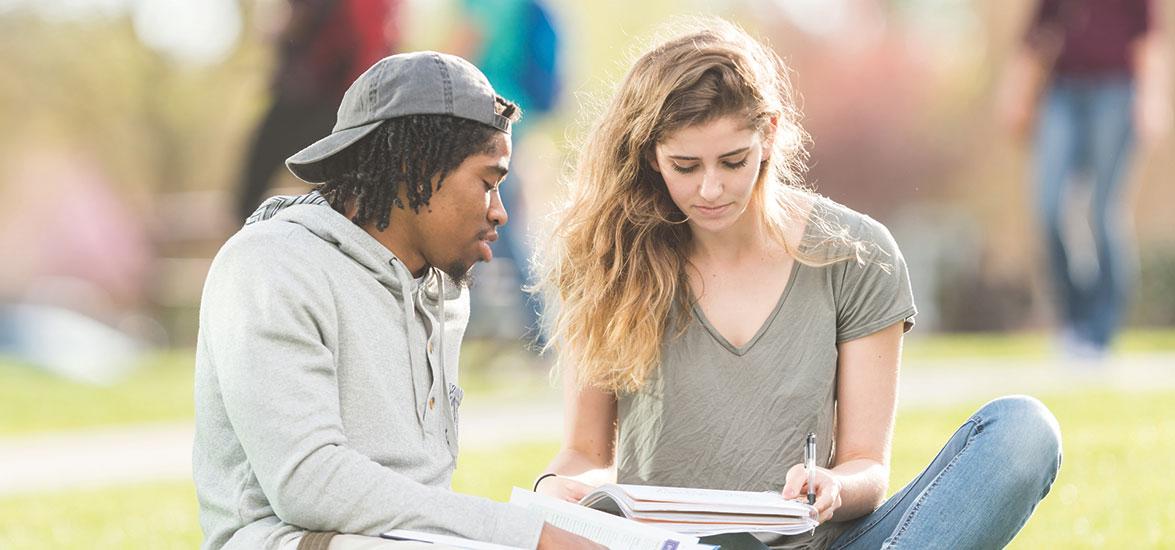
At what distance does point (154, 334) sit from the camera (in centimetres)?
2528

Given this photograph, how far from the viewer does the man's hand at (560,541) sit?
2.61 m

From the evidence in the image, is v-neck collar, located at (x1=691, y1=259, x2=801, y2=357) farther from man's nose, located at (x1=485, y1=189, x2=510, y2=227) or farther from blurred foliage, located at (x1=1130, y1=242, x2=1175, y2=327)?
blurred foliage, located at (x1=1130, y1=242, x2=1175, y2=327)

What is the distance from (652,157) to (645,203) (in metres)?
0.12

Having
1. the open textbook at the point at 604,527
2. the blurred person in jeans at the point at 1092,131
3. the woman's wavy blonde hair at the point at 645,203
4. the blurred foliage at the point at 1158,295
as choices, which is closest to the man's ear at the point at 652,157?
the woman's wavy blonde hair at the point at 645,203

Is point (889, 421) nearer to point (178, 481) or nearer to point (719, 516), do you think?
point (719, 516)

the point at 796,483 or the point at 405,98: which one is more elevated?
the point at 405,98

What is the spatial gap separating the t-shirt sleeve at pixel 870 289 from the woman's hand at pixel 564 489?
2.20 ft

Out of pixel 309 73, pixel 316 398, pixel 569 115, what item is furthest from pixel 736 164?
pixel 569 115

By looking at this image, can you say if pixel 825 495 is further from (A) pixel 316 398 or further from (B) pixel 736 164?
(A) pixel 316 398

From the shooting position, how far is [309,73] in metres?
8.08

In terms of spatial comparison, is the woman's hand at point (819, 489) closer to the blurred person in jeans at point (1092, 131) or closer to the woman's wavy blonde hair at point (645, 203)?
the woman's wavy blonde hair at point (645, 203)

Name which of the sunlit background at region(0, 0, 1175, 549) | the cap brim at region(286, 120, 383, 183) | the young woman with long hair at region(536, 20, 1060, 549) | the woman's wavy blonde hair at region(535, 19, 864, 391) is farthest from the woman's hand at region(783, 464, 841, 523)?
the sunlit background at region(0, 0, 1175, 549)

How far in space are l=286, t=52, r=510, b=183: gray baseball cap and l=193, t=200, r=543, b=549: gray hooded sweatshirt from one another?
139mm

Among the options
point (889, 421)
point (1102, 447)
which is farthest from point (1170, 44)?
point (889, 421)
